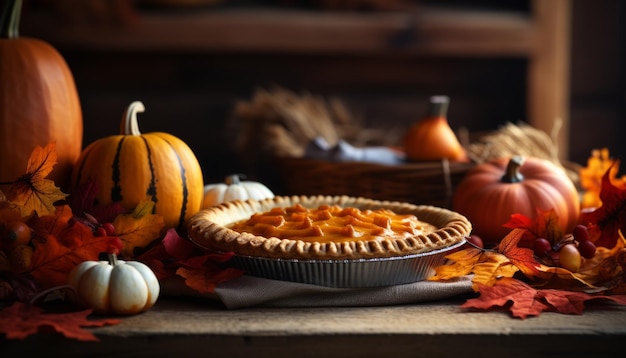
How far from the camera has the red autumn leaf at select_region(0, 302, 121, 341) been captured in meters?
1.07

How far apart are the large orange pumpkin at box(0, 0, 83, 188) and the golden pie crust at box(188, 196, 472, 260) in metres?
0.38

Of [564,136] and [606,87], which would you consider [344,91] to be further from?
[606,87]

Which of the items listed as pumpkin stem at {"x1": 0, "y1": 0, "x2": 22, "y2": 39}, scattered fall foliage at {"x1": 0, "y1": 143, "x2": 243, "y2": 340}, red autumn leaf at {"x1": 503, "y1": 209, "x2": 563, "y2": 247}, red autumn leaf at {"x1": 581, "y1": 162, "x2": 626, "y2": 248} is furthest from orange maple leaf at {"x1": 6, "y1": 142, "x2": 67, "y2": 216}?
red autumn leaf at {"x1": 581, "y1": 162, "x2": 626, "y2": 248}

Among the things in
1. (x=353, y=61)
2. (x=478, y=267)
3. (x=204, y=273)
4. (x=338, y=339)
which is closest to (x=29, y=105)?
(x=204, y=273)

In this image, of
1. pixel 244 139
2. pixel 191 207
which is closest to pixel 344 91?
pixel 244 139

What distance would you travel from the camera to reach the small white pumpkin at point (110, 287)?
1172mm

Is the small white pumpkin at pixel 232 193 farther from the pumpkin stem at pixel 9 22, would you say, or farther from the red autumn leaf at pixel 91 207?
the pumpkin stem at pixel 9 22

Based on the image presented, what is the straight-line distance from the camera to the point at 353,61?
11.6ft

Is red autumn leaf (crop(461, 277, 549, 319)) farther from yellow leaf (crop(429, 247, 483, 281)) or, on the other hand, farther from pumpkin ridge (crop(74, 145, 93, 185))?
pumpkin ridge (crop(74, 145, 93, 185))

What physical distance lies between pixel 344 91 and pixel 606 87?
128 centimetres

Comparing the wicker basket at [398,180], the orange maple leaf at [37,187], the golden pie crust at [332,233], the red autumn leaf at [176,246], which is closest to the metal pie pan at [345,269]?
the golden pie crust at [332,233]

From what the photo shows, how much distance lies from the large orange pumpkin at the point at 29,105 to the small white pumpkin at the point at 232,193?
1.07 feet

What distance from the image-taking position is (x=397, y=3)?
10.2 feet

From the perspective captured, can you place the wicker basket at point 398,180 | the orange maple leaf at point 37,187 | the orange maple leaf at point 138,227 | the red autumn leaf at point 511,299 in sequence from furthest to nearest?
the wicker basket at point 398,180 → the orange maple leaf at point 138,227 → the orange maple leaf at point 37,187 → the red autumn leaf at point 511,299
